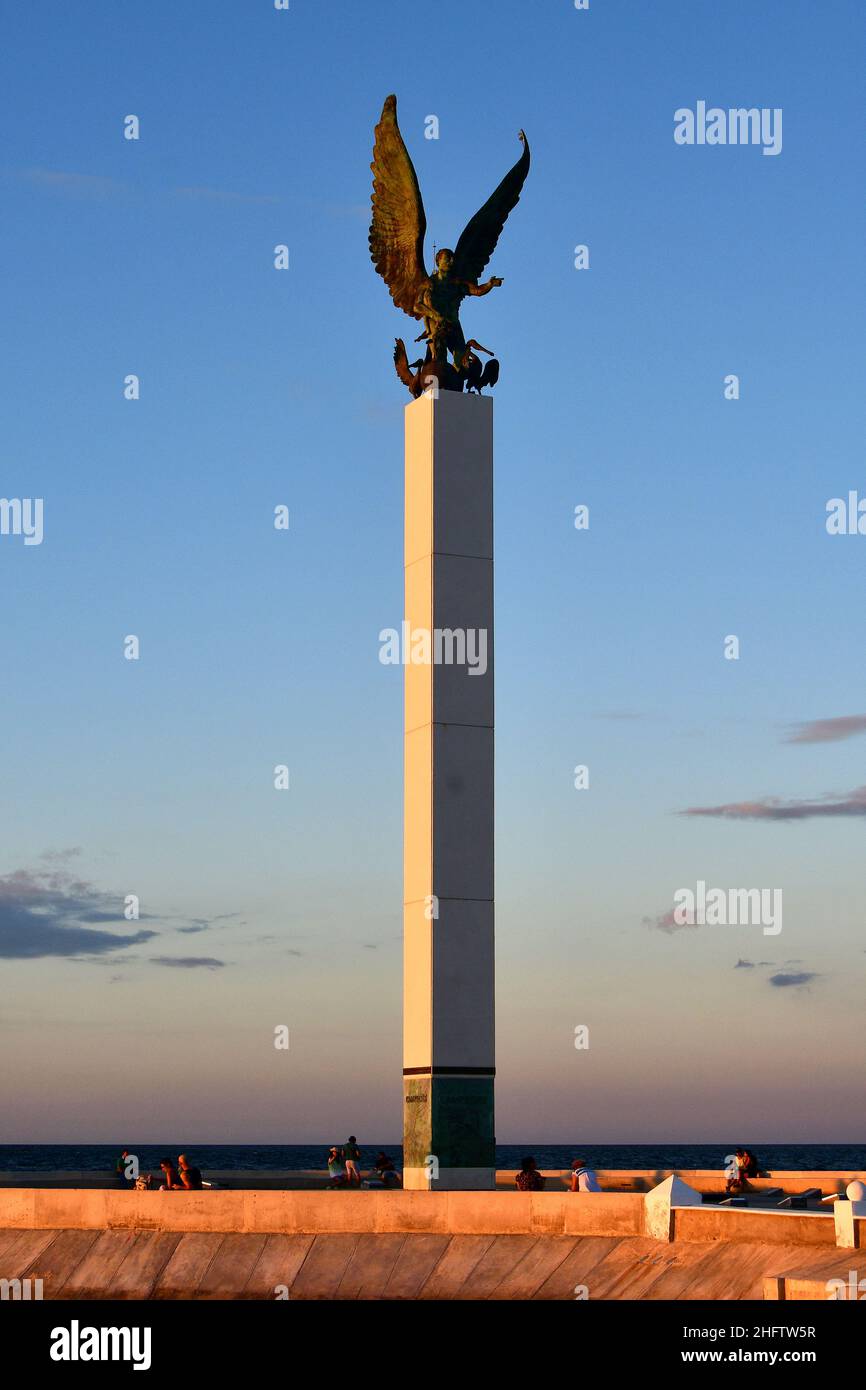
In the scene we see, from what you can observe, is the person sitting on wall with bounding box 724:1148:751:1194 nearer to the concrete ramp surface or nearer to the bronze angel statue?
the concrete ramp surface

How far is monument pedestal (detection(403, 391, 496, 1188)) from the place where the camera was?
32875 millimetres

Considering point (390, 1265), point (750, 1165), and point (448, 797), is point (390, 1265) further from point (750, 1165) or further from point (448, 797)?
point (750, 1165)

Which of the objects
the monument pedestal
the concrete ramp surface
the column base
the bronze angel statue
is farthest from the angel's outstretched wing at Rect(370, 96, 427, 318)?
the concrete ramp surface

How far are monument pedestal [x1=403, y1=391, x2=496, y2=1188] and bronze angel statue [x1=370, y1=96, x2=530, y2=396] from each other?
34.9 inches

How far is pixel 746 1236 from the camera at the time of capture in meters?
25.6

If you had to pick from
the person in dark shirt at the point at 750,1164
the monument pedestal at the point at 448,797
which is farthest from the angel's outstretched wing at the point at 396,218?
the person in dark shirt at the point at 750,1164

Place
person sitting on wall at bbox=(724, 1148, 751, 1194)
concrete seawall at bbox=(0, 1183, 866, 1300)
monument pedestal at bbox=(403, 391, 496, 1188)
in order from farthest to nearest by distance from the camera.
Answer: person sitting on wall at bbox=(724, 1148, 751, 1194) < monument pedestal at bbox=(403, 391, 496, 1188) < concrete seawall at bbox=(0, 1183, 866, 1300)

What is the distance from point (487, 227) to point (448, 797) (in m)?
10.9

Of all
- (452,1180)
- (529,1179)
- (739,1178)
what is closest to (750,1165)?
(739,1178)

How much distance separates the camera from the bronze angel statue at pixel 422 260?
36000mm

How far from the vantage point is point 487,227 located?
36.9 metres

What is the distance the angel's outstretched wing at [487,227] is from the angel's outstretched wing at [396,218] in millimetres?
754
